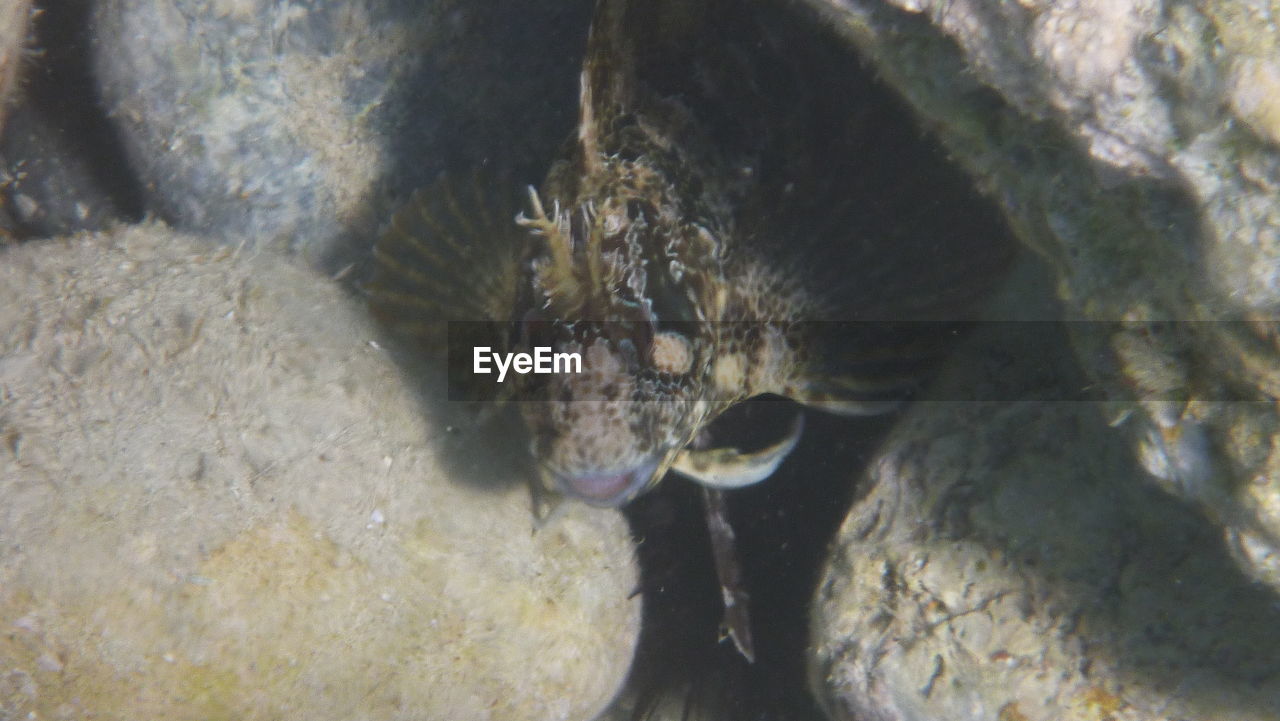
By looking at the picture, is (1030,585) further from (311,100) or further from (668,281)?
(311,100)

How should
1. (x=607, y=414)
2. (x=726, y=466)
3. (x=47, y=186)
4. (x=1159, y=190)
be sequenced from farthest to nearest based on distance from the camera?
Answer: (x=47, y=186), (x=726, y=466), (x=607, y=414), (x=1159, y=190)

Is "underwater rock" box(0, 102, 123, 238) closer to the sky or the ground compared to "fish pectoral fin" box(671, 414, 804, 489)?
closer to the sky

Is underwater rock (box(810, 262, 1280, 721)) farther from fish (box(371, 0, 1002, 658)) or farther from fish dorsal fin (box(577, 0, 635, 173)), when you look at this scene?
fish dorsal fin (box(577, 0, 635, 173))

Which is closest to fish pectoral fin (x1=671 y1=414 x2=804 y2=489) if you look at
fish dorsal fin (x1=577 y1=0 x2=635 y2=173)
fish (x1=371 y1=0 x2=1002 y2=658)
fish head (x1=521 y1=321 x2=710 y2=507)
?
fish (x1=371 y1=0 x2=1002 y2=658)

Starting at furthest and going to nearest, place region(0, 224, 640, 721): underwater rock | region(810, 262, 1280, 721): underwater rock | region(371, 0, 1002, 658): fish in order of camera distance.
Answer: region(371, 0, 1002, 658): fish → region(0, 224, 640, 721): underwater rock → region(810, 262, 1280, 721): underwater rock

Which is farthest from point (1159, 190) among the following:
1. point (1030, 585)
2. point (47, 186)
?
point (47, 186)

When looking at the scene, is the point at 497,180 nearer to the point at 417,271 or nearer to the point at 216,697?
the point at 417,271
